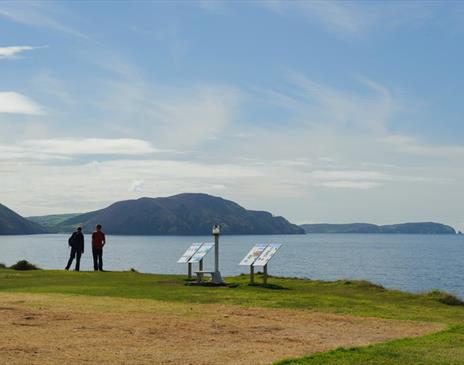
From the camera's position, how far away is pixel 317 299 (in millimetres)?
23547

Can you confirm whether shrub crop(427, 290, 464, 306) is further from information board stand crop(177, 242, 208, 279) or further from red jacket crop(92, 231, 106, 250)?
red jacket crop(92, 231, 106, 250)

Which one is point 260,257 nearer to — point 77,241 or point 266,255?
point 266,255

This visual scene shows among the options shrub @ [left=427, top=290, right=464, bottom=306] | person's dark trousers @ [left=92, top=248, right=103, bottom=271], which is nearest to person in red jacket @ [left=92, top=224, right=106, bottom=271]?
person's dark trousers @ [left=92, top=248, right=103, bottom=271]

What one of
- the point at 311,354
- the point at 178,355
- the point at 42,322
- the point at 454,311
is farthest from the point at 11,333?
the point at 454,311

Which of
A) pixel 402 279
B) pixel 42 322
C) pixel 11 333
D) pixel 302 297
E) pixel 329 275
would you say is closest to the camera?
pixel 11 333

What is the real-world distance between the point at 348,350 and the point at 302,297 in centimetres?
1071

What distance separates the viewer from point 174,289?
2639 centimetres

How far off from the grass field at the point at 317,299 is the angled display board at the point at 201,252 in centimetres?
118

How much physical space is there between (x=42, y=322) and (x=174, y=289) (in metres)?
9.98

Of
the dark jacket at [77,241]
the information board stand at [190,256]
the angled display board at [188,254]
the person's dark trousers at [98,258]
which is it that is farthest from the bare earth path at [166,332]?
the dark jacket at [77,241]

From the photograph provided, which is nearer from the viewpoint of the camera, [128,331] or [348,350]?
[348,350]

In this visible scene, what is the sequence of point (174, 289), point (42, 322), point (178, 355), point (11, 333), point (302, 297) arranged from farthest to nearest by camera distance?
point (174, 289)
point (302, 297)
point (42, 322)
point (11, 333)
point (178, 355)

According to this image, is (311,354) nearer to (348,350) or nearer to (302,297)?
(348,350)

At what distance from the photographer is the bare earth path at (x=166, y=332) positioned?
500 inches
